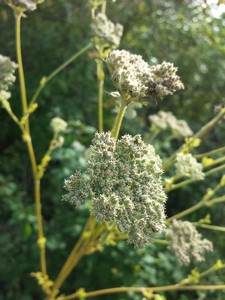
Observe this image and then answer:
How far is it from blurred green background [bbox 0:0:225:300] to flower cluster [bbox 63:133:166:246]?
1.98 metres

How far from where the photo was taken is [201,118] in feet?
16.3

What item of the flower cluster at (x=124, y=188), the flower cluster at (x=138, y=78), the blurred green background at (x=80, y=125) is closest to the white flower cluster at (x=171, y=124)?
the blurred green background at (x=80, y=125)

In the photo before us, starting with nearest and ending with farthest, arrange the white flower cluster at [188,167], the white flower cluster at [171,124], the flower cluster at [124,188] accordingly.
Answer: the flower cluster at [124,188], the white flower cluster at [188,167], the white flower cluster at [171,124]

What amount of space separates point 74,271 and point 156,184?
2.41 metres

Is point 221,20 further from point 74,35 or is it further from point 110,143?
point 74,35

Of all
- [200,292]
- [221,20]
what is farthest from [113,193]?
[200,292]

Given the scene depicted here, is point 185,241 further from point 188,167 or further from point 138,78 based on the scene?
point 138,78

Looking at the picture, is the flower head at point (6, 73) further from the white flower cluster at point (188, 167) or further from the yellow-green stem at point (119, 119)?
the white flower cluster at point (188, 167)

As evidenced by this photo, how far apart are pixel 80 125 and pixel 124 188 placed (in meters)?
2.41

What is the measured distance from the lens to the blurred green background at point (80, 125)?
10.5 feet

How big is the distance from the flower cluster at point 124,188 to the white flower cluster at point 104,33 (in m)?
0.86

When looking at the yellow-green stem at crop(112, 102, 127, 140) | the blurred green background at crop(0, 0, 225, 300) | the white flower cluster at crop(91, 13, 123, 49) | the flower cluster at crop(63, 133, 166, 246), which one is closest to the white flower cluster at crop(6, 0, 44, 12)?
the white flower cluster at crop(91, 13, 123, 49)

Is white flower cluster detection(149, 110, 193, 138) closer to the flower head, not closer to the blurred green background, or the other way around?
the blurred green background

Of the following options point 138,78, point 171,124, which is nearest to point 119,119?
point 138,78
